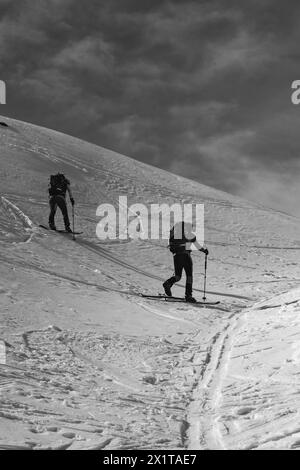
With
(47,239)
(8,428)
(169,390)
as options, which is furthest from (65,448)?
(47,239)

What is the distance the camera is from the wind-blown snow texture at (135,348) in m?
4.91

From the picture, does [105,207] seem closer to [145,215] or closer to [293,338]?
[145,215]

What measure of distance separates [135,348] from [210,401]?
8.40 feet

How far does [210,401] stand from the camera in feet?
18.9

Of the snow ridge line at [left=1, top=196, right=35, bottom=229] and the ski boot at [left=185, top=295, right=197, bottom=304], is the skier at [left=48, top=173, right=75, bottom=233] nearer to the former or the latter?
the snow ridge line at [left=1, top=196, right=35, bottom=229]

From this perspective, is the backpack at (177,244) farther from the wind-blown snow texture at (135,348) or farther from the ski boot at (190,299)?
the wind-blown snow texture at (135,348)

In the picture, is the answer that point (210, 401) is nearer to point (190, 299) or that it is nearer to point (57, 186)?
point (190, 299)

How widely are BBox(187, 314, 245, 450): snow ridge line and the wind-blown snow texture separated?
19 mm

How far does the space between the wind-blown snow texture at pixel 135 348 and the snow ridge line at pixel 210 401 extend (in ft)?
0.06

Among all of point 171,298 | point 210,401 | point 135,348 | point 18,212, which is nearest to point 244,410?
point 210,401

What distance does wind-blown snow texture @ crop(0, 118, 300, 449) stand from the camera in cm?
491

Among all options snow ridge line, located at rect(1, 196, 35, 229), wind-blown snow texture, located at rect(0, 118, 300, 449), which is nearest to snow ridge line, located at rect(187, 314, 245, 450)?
wind-blown snow texture, located at rect(0, 118, 300, 449)

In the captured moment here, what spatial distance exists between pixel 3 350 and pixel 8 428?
2540 mm

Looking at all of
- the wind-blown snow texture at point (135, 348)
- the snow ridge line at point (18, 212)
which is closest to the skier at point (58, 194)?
the snow ridge line at point (18, 212)
